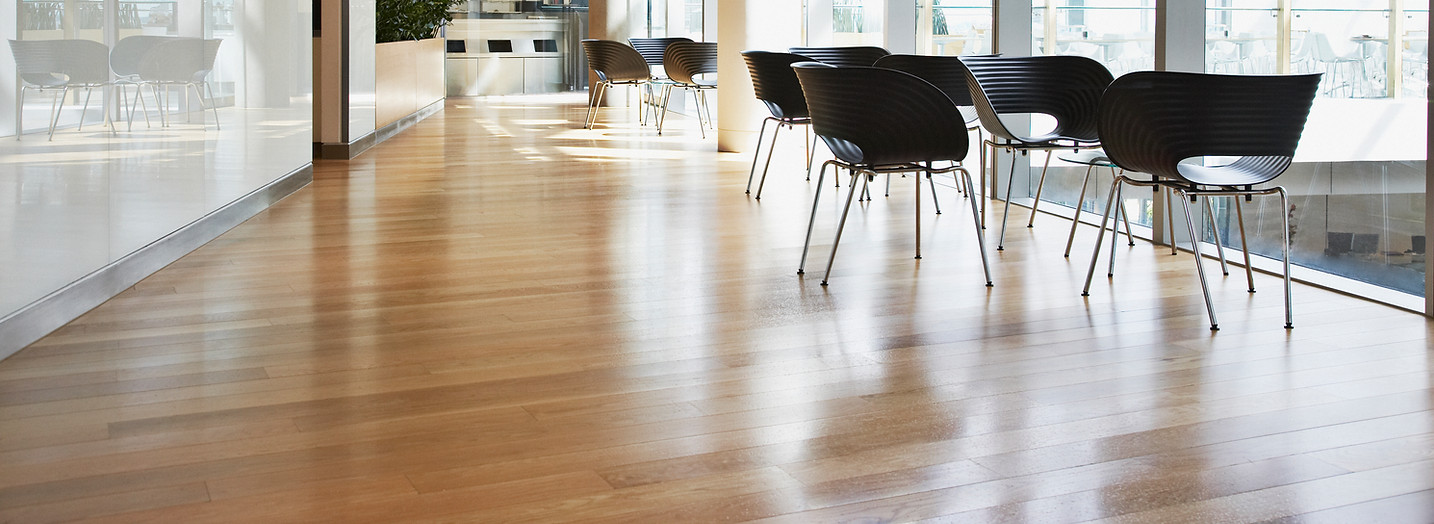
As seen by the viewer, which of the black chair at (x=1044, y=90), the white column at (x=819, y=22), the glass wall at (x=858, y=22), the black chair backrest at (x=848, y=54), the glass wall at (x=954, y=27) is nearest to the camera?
the black chair at (x=1044, y=90)

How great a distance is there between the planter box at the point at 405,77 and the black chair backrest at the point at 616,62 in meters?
1.59

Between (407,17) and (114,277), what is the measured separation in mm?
7306

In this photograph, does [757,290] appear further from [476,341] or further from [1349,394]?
[1349,394]

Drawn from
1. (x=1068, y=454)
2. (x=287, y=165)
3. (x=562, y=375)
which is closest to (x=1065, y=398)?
(x=1068, y=454)

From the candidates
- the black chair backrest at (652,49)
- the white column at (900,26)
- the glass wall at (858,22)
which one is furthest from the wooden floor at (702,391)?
the black chair backrest at (652,49)

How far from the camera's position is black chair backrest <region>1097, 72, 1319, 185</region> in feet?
10.8

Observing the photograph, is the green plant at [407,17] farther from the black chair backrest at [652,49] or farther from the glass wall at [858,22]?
the glass wall at [858,22]

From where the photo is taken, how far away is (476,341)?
10.5 feet

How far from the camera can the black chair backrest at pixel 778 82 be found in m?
6.05

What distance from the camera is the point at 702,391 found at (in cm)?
276

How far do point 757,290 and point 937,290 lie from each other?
1.93 feet

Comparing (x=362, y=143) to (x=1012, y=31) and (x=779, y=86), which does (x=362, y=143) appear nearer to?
(x=779, y=86)

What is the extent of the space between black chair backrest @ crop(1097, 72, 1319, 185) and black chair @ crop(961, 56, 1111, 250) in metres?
1.31

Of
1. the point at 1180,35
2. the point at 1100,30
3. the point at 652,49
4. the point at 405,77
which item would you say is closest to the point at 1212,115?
the point at 1180,35
